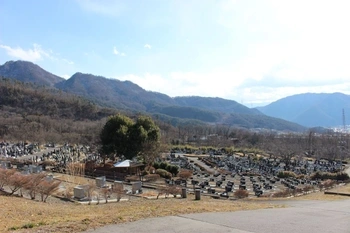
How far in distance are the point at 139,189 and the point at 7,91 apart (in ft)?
417

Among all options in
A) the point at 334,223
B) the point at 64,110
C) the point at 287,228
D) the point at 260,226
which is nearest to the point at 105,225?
the point at 260,226

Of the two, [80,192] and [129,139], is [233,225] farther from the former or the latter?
[129,139]

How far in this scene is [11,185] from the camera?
15.7 meters

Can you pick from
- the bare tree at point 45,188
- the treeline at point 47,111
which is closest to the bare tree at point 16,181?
the bare tree at point 45,188

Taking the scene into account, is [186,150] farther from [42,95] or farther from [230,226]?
[42,95]

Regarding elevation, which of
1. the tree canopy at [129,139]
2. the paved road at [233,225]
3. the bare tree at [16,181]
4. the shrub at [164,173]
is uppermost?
the tree canopy at [129,139]

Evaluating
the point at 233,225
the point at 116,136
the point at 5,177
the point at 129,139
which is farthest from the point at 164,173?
the point at 233,225

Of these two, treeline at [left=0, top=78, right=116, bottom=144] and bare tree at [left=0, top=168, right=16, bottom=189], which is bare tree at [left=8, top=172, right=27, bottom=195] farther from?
treeline at [left=0, top=78, right=116, bottom=144]

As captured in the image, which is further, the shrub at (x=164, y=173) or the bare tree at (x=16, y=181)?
the shrub at (x=164, y=173)

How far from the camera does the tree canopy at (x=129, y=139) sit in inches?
1406

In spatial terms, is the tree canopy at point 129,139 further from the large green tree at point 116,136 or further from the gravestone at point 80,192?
the gravestone at point 80,192

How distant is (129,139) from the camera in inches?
1416

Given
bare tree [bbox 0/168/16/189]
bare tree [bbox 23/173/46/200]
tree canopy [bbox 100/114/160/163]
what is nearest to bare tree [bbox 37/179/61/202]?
bare tree [bbox 23/173/46/200]

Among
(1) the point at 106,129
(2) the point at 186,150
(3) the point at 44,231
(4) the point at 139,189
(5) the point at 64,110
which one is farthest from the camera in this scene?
(5) the point at 64,110
